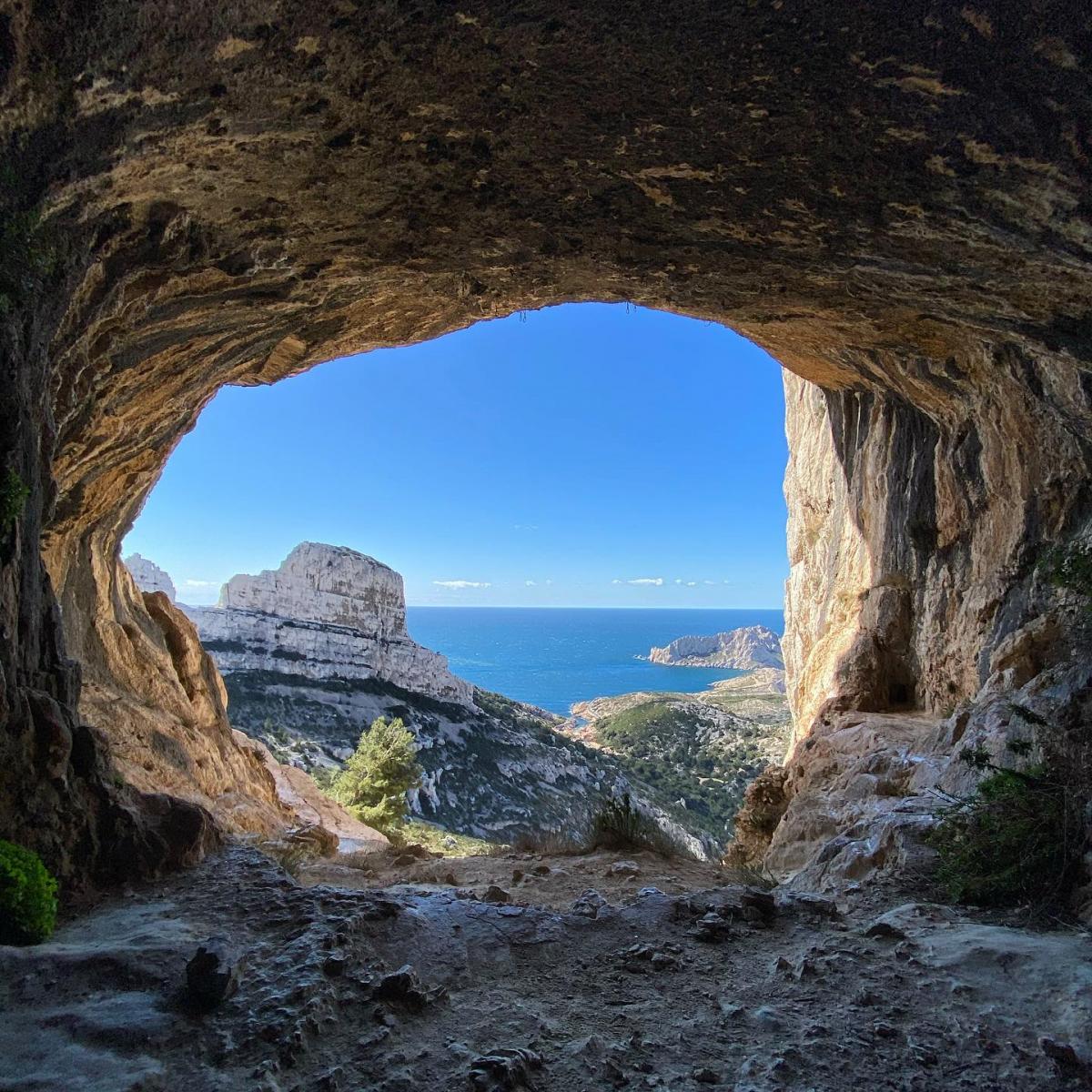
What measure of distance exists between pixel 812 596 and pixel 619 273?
14.9 m

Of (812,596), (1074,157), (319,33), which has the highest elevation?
(319,33)

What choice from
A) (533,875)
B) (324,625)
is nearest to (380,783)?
(533,875)

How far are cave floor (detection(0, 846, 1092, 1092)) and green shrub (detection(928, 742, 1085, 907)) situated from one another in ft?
1.40

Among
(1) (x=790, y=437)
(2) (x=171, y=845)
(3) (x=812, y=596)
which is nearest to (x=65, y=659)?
(2) (x=171, y=845)

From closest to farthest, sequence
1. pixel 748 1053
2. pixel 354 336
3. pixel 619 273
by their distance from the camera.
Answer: pixel 748 1053 → pixel 619 273 → pixel 354 336

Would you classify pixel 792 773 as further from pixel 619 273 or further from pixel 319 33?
pixel 319 33

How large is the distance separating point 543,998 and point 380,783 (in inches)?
913

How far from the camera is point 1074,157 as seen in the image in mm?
5062

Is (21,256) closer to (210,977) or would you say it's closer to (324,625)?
(210,977)

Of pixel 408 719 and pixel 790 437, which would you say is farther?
pixel 408 719

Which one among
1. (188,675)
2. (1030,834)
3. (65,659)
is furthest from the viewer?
(188,675)

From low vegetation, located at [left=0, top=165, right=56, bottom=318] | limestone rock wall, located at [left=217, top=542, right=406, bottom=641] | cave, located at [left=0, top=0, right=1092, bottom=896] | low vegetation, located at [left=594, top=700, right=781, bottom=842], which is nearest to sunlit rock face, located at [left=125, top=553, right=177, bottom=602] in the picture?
limestone rock wall, located at [left=217, top=542, right=406, bottom=641]

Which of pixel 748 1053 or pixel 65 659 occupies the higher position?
pixel 65 659

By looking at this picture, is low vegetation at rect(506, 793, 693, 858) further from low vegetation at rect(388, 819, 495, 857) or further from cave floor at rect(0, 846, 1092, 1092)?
low vegetation at rect(388, 819, 495, 857)
